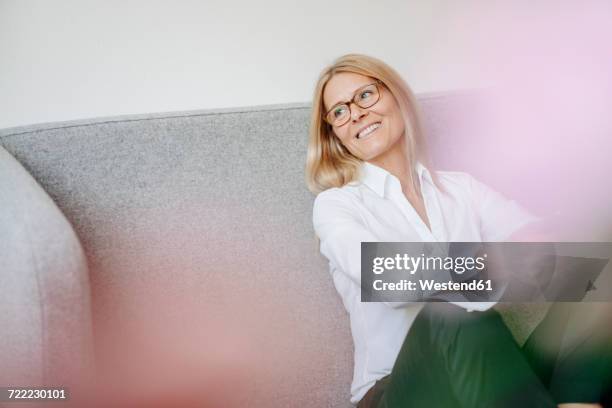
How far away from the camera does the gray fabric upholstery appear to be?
620 millimetres

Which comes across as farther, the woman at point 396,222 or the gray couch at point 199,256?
the gray couch at point 199,256

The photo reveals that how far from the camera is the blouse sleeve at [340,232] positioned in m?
0.75

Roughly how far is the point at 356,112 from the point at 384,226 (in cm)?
20

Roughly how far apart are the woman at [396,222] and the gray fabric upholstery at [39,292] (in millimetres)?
374

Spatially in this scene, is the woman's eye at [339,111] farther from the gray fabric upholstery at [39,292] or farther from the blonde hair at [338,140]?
the gray fabric upholstery at [39,292]

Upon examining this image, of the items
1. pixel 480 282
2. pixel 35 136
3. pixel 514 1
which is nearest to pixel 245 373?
pixel 480 282

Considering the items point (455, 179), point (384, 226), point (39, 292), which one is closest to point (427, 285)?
point (384, 226)

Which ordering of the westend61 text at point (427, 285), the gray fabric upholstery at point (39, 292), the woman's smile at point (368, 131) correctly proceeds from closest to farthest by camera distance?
the gray fabric upholstery at point (39, 292), the westend61 text at point (427, 285), the woman's smile at point (368, 131)

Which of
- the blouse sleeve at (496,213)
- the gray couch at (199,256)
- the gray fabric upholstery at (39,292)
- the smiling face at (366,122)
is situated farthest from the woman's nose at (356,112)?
the gray fabric upholstery at (39,292)

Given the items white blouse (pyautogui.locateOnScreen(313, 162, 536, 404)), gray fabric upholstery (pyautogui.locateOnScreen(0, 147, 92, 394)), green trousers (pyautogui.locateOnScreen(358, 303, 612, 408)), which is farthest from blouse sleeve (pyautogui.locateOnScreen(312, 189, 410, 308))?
gray fabric upholstery (pyautogui.locateOnScreen(0, 147, 92, 394))

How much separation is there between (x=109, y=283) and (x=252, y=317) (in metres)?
0.24

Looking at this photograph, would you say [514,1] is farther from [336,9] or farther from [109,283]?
[109,283]

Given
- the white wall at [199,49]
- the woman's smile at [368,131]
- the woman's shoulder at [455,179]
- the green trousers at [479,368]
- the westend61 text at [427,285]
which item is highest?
the white wall at [199,49]

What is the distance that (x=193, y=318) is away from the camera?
83cm
